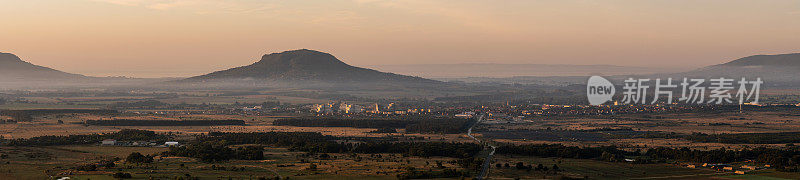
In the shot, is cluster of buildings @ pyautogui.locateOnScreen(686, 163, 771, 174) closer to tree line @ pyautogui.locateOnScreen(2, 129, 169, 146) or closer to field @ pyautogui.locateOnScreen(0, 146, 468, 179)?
field @ pyautogui.locateOnScreen(0, 146, 468, 179)

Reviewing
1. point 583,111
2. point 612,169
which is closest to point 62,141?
point 612,169

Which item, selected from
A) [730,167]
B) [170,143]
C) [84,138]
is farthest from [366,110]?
[730,167]

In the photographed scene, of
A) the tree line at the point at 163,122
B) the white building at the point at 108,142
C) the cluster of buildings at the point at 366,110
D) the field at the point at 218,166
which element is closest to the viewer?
the field at the point at 218,166

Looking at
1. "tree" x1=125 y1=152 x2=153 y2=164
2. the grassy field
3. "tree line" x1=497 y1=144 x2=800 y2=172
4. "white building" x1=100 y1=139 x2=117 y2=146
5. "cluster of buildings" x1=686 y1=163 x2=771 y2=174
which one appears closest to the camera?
the grassy field

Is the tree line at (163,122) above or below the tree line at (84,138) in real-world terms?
above

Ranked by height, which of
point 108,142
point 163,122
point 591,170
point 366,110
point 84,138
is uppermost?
point 366,110

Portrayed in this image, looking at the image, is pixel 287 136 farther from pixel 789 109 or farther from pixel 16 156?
pixel 789 109

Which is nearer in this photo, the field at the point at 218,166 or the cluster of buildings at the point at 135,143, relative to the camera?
the field at the point at 218,166

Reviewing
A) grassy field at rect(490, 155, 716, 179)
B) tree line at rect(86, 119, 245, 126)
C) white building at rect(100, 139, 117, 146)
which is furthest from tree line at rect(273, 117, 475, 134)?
grassy field at rect(490, 155, 716, 179)

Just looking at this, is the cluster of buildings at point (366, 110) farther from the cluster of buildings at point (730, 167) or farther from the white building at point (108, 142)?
the cluster of buildings at point (730, 167)

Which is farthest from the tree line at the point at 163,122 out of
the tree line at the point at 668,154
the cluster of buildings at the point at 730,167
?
the cluster of buildings at the point at 730,167

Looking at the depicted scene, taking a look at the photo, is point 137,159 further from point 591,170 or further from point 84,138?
point 591,170
